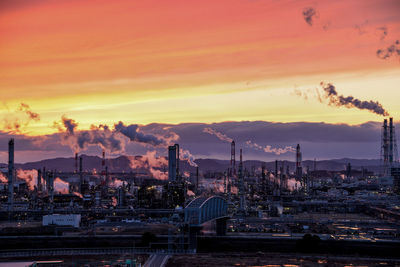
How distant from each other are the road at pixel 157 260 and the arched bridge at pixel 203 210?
15.6 feet

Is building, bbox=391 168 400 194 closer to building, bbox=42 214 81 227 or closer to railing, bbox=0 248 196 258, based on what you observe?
building, bbox=42 214 81 227

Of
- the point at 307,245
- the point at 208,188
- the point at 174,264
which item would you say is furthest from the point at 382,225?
the point at 208,188

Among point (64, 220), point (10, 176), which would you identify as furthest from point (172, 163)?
point (64, 220)

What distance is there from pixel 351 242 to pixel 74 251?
2816cm

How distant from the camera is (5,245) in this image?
6216 centimetres

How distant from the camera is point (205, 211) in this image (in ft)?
201

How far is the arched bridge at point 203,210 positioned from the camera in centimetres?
5888

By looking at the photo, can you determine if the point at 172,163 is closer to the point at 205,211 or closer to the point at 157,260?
the point at 205,211

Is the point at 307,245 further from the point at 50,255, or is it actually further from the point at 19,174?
the point at 19,174

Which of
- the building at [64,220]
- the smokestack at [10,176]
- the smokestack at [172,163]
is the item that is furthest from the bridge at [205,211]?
the smokestack at [10,176]

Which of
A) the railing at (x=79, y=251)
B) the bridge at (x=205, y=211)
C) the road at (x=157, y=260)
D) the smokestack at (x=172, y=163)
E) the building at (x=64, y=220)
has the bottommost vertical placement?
the road at (x=157, y=260)

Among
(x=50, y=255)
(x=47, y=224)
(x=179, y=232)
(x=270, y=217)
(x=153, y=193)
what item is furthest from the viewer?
(x=153, y=193)

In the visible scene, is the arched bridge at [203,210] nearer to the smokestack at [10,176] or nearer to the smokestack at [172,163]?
the smokestack at [172,163]

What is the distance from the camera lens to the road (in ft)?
165
